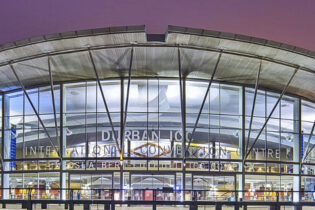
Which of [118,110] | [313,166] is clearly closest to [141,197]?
[118,110]

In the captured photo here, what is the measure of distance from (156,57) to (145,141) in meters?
6.57

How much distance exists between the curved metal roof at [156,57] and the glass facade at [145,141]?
48.2 inches

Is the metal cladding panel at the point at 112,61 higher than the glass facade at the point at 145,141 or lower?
higher

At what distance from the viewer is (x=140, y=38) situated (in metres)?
25.5

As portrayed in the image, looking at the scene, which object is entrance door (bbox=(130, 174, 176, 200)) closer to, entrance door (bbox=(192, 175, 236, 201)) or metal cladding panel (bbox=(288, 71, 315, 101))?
entrance door (bbox=(192, 175, 236, 201))

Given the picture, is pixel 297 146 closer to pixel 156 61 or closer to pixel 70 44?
pixel 156 61

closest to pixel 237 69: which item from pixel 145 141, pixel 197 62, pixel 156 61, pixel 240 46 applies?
pixel 197 62

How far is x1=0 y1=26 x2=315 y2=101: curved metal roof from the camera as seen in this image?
25109mm

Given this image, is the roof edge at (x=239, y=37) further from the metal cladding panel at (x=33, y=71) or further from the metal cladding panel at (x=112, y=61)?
the metal cladding panel at (x=33, y=71)

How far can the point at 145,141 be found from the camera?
1236 inches

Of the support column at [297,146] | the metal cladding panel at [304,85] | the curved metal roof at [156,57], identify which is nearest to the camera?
the curved metal roof at [156,57]

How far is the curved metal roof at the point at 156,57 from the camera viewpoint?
2511 cm

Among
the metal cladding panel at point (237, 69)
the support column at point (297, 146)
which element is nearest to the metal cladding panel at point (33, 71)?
the metal cladding panel at point (237, 69)

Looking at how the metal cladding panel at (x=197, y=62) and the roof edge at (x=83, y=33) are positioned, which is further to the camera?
the metal cladding panel at (x=197, y=62)
